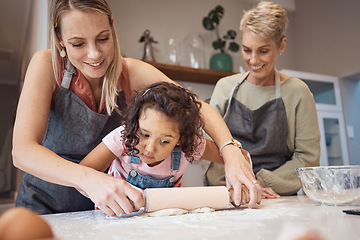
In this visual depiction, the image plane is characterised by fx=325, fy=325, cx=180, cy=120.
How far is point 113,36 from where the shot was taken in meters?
1.09

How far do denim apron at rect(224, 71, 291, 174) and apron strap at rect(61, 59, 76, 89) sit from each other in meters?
0.71

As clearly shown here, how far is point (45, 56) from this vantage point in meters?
1.03

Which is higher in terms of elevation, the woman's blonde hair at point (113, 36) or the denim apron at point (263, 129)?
the woman's blonde hair at point (113, 36)

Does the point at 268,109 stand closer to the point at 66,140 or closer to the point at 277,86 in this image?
the point at 277,86

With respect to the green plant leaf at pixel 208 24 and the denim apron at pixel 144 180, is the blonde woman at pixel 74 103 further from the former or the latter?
the green plant leaf at pixel 208 24

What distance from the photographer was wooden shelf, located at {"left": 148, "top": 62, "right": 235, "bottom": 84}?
2.65 meters

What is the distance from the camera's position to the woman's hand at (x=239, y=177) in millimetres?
859

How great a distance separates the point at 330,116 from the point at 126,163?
2.71m

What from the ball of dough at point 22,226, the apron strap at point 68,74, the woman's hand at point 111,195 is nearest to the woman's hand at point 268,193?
the woman's hand at point 111,195

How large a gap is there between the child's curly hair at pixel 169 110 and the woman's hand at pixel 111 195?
23 centimetres

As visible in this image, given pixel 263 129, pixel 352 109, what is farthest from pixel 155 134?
pixel 352 109

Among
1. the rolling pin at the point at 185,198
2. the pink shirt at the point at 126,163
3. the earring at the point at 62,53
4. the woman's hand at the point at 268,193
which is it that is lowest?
the woman's hand at the point at 268,193

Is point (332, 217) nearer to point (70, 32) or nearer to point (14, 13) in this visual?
point (70, 32)

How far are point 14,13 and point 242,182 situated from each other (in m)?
3.34
